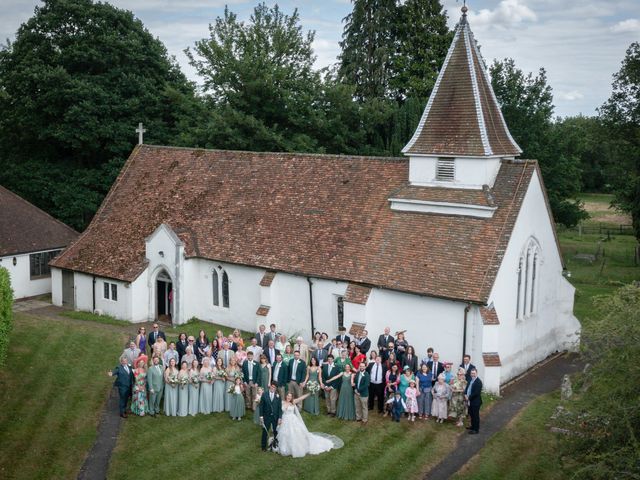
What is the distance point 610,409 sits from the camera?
523 inches

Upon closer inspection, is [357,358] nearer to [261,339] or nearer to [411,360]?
[411,360]

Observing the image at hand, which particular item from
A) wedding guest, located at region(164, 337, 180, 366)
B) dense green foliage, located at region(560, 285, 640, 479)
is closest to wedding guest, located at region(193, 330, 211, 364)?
wedding guest, located at region(164, 337, 180, 366)

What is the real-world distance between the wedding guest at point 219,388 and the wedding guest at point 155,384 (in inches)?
64.7

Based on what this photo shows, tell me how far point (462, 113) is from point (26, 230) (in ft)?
79.7

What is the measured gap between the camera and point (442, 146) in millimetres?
27359

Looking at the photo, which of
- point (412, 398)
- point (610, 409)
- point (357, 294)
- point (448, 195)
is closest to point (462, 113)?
point (448, 195)

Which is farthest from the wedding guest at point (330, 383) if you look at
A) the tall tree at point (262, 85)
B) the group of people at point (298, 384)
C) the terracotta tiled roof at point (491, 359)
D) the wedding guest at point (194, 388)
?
the tall tree at point (262, 85)

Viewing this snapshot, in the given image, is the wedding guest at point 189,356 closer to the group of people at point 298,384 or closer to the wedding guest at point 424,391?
the group of people at point 298,384

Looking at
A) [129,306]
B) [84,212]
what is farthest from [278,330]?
[84,212]

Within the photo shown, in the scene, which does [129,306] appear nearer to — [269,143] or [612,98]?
[269,143]

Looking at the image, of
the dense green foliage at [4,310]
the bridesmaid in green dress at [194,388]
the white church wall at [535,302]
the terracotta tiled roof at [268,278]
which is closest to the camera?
the bridesmaid in green dress at [194,388]

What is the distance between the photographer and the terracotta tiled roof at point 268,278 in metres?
29.6

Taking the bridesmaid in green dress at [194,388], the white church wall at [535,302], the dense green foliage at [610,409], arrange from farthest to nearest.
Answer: the white church wall at [535,302] < the bridesmaid in green dress at [194,388] < the dense green foliage at [610,409]

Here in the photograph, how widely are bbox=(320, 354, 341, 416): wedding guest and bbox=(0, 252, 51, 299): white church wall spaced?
21578 mm
